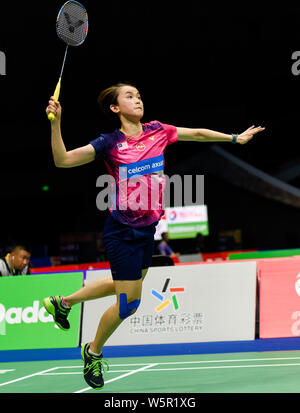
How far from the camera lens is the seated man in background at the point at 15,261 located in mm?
7629

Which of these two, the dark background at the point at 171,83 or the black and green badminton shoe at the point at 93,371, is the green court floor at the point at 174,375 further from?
the dark background at the point at 171,83

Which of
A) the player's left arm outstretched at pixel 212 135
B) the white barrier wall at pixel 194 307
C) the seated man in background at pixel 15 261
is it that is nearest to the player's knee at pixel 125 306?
the player's left arm outstretched at pixel 212 135

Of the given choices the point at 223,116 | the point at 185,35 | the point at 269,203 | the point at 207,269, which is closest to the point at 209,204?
the point at 269,203

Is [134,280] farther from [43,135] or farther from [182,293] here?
[43,135]

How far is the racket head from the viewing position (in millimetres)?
4316

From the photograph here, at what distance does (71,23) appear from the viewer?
14.5 ft

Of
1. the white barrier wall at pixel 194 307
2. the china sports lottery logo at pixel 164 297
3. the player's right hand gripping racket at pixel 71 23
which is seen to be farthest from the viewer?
the china sports lottery logo at pixel 164 297

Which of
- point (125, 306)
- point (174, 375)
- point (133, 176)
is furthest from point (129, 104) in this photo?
point (174, 375)

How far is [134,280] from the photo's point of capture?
3830 millimetres

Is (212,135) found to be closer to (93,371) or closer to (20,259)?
(93,371)

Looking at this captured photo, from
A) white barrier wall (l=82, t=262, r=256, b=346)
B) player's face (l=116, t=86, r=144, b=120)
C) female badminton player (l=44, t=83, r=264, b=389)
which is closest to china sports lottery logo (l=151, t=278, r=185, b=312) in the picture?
white barrier wall (l=82, t=262, r=256, b=346)

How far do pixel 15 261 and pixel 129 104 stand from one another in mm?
4241

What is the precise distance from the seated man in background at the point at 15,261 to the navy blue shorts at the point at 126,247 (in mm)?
3963

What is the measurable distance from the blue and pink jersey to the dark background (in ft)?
26.8
